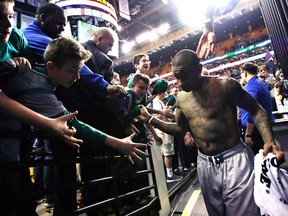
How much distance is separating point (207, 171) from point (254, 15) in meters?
23.9

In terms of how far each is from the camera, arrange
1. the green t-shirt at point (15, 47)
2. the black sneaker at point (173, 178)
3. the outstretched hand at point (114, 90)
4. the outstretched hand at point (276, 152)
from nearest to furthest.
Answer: the green t-shirt at point (15, 47), the outstretched hand at point (276, 152), the outstretched hand at point (114, 90), the black sneaker at point (173, 178)

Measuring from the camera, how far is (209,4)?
5328 mm

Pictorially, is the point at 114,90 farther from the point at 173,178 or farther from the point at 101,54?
the point at 173,178

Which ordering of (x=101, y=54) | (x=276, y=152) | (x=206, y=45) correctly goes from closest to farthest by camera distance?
(x=276, y=152) < (x=101, y=54) < (x=206, y=45)

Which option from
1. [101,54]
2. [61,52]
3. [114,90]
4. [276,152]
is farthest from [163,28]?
[61,52]

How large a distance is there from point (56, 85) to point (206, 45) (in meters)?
3.80

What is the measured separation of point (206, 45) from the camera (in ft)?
15.5

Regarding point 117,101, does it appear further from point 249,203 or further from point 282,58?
point 282,58

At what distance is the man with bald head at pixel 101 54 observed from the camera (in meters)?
2.65

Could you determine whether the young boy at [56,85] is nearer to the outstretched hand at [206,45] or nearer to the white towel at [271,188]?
the white towel at [271,188]

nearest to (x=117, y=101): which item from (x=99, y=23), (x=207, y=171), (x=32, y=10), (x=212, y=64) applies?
(x=207, y=171)

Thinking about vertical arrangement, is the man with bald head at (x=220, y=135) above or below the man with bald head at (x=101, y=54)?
below

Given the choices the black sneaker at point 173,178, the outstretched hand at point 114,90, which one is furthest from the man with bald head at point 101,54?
the black sneaker at point 173,178

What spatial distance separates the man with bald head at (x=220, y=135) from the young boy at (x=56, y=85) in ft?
2.92
